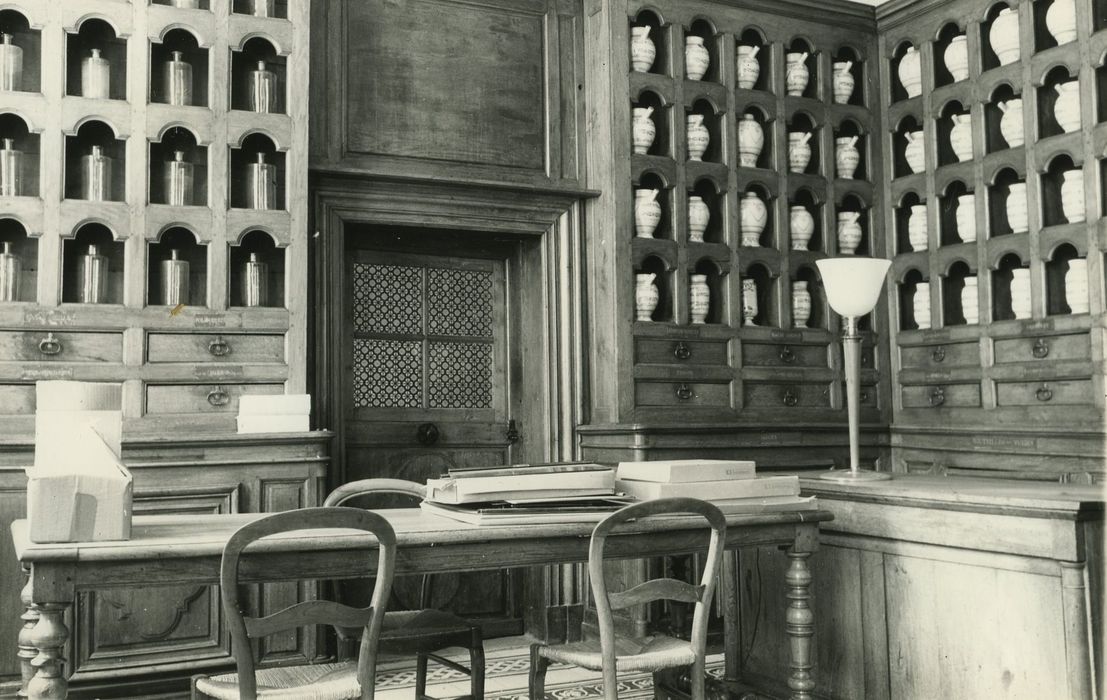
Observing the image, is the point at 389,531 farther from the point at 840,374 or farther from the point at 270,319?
the point at 840,374

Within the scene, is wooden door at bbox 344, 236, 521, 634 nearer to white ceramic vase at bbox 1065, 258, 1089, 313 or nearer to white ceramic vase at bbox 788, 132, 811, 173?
white ceramic vase at bbox 788, 132, 811, 173

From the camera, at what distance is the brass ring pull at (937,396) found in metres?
5.04

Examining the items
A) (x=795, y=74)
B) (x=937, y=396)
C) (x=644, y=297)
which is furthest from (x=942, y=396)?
(x=795, y=74)

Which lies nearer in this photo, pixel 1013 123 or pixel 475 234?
pixel 1013 123

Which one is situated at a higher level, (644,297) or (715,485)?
(644,297)

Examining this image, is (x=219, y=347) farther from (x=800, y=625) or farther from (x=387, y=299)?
(x=800, y=625)

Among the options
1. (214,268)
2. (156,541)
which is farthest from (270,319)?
(156,541)

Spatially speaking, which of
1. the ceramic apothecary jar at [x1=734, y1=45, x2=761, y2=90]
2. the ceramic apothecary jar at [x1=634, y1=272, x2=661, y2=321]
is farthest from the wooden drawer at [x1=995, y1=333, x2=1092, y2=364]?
the ceramic apothecary jar at [x1=734, y1=45, x2=761, y2=90]

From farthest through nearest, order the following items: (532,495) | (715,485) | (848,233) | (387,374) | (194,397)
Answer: (848,233) → (387,374) → (194,397) → (715,485) → (532,495)

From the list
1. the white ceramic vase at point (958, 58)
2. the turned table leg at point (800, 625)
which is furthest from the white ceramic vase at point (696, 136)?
the turned table leg at point (800, 625)

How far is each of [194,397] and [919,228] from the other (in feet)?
11.5

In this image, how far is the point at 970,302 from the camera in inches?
192

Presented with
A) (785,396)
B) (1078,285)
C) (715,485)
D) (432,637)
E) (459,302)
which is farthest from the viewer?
(785,396)

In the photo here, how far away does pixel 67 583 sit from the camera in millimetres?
2088
